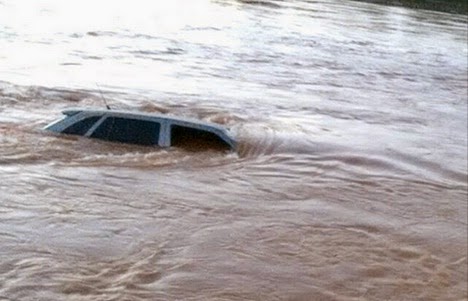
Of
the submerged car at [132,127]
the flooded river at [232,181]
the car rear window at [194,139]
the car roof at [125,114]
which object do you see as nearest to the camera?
the flooded river at [232,181]

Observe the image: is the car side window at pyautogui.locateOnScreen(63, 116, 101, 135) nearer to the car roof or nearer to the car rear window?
the car roof

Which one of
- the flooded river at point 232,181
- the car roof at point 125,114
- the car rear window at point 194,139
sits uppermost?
the car roof at point 125,114

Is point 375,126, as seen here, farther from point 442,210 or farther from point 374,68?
point 374,68

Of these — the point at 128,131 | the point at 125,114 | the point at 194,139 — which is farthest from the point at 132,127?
the point at 194,139

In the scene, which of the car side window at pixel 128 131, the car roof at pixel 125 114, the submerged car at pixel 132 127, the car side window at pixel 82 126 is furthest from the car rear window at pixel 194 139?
the car side window at pixel 82 126

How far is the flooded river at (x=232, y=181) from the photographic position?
10.2 metres

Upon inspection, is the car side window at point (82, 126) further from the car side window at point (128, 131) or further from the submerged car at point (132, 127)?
the car side window at point (128, 131)

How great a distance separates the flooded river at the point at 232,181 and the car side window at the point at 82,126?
0.21 metres

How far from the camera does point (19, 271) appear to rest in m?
9.55

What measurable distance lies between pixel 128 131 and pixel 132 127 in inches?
4.0

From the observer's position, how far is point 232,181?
14094 millimetres

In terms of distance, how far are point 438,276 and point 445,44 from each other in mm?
28931

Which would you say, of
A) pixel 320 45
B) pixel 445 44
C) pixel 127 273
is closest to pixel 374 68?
pixel 320 45

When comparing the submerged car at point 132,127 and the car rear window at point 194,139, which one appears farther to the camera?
the car rear window at point 194,139
